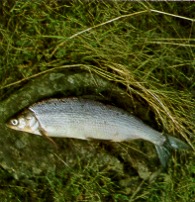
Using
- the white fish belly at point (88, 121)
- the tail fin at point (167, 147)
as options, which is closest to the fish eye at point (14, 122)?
the white fish belly at point (88, 121)

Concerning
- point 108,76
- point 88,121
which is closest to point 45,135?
point 88,121

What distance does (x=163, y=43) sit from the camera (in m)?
2.96

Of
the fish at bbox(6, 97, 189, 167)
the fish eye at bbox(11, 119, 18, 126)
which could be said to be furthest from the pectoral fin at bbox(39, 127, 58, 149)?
the fish eye at bbox(11, 119, 18, 126)

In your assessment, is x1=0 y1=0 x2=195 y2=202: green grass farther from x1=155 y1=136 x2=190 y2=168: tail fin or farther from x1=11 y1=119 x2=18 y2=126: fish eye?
A: x1=11 y1=119 x2=18 y2=126: fish eye

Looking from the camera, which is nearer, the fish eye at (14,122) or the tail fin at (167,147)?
the fish eye at (14,122)

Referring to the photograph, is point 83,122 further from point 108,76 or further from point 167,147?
point 167,147

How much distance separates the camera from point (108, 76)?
2.94 meters

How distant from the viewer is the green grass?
9.50 feet

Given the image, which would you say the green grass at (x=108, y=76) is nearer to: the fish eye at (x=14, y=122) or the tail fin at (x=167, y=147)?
the tail fin at (x=167, y=147)

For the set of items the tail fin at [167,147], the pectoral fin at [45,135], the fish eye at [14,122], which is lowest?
the tail fin at [167,147]

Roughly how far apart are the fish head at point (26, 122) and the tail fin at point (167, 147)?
2.37 feet

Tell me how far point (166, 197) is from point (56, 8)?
1306 mm

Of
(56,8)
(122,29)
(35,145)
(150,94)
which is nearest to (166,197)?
(150,94)

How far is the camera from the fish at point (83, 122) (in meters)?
2.75
